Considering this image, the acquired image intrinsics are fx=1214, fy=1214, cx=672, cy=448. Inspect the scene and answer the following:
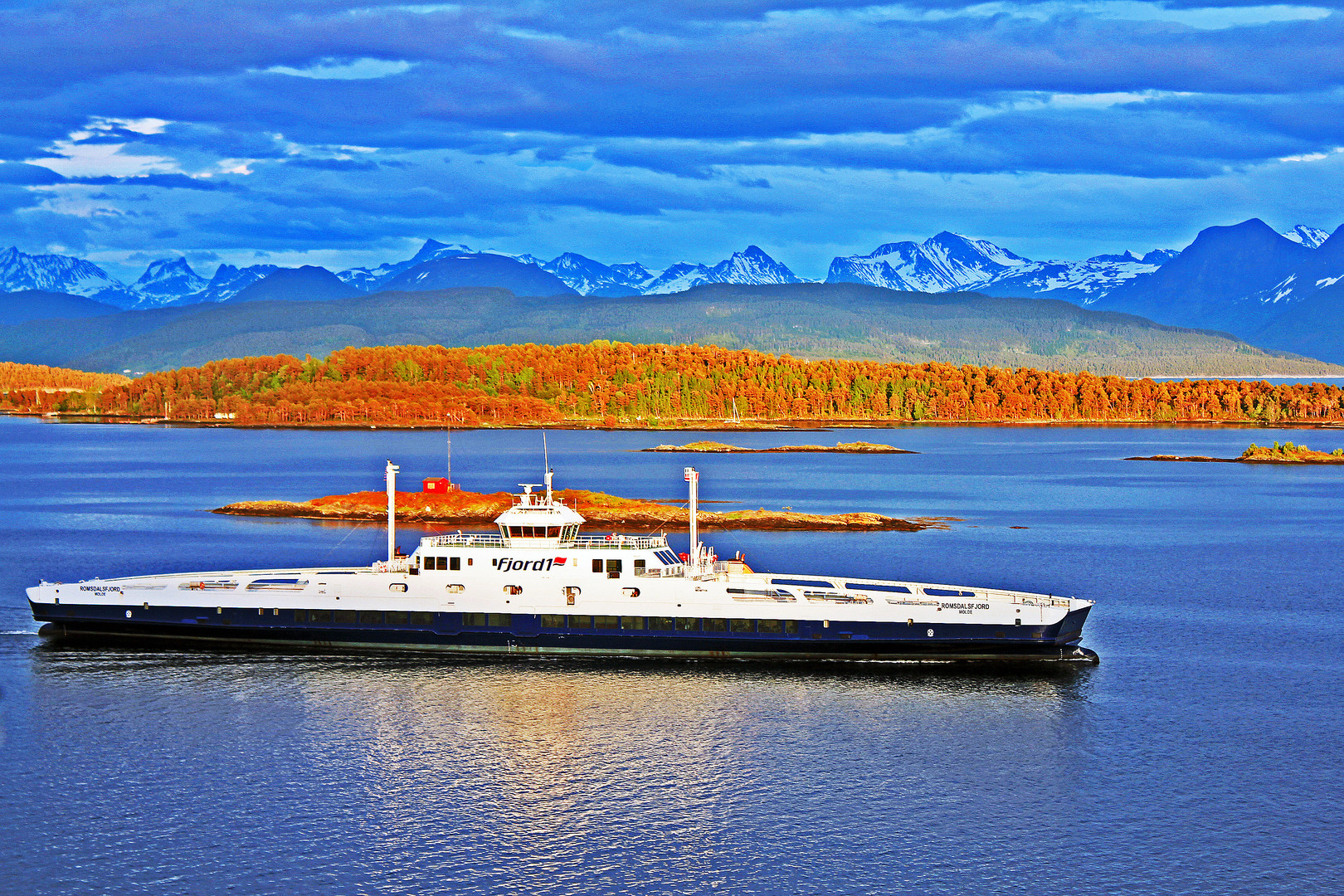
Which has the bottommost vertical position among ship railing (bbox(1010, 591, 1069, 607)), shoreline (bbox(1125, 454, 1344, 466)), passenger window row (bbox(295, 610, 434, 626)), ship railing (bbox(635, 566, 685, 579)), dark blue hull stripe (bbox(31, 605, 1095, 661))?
dark blue hull stripe (bbox(31, 605, 1095, 661))

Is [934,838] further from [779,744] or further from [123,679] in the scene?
[123,679]

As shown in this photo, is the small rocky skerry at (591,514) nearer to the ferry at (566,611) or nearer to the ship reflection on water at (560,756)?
the ferry at (566,611)

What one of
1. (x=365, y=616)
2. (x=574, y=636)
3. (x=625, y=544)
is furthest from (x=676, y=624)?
(x=365, y=616)

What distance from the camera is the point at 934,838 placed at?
34469mm

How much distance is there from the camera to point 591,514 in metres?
106

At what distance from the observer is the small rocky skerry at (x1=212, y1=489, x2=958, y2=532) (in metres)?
104

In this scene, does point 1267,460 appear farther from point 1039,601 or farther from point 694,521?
point 694,521

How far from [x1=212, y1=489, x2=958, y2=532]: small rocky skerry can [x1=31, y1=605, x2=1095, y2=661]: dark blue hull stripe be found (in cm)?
4594

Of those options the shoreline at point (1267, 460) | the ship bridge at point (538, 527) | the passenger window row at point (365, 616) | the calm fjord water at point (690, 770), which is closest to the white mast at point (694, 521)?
the calm fjord water at point (690, 770)

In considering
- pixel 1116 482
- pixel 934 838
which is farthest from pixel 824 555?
pixel 1116 482

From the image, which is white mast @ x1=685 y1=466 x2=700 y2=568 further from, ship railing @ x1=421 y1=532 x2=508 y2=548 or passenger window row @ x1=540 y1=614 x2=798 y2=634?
ship railing @ x1=421 y1=532 x2=508 y2=548

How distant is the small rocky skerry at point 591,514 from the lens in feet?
340

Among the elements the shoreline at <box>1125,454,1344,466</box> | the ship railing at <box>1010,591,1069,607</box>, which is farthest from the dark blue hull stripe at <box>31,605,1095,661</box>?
the shoreline at <box>1125,454,1344,466</box>

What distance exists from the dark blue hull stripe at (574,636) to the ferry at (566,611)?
2.1 inches
